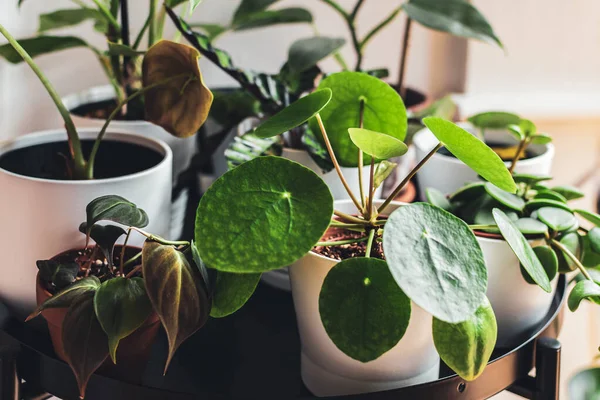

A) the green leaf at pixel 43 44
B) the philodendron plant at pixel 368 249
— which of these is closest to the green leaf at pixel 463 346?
the philodendron plant at pixel 368 249

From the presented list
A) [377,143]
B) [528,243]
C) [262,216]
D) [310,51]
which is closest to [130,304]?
[262,216]

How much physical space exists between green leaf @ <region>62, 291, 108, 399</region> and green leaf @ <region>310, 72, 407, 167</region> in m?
0.27

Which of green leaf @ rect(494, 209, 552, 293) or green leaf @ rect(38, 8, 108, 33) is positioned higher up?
green leaf @ rect(38, 8, 108, 33)

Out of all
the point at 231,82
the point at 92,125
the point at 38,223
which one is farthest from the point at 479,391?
the point at 231,82

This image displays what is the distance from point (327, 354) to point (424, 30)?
96 cm

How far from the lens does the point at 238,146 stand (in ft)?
2.31

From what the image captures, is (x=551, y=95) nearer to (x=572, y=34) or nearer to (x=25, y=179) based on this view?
(x=572, y=34)

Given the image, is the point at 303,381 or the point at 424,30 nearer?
the point at 303,381

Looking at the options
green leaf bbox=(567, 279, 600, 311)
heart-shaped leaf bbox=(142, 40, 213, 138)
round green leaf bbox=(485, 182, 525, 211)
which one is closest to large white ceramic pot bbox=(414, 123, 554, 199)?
round green leaf bbox=(485, 182, 525, 211)

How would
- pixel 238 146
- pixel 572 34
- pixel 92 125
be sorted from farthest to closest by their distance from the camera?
pixel 572 34 → pixel 92 125 → pixel 238 146

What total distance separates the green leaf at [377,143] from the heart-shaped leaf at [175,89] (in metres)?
0.16

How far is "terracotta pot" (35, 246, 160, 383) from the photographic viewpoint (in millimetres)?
520

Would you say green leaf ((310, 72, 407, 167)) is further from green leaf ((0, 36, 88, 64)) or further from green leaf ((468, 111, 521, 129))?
green leaf ((0, 36, 88, 64))

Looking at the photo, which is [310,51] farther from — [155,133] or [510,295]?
[510,295]
